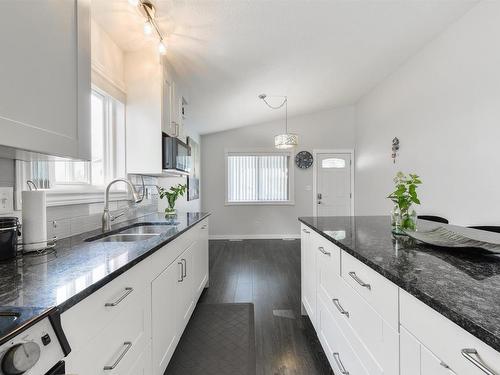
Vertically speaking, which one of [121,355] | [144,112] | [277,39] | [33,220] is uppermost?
[277,39]

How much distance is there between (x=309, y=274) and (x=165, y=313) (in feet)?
3.61

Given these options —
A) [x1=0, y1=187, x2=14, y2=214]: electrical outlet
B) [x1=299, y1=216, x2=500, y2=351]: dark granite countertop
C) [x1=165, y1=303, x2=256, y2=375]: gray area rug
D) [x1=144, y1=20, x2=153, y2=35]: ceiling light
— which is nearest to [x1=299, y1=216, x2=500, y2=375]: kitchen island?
[x1=299, y1=216, x2=500, y2=351]: dark granite countertop

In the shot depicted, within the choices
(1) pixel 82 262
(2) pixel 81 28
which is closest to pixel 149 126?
(2) pixel 81 28

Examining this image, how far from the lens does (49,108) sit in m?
0.96

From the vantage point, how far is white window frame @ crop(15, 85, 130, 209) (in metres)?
1.24

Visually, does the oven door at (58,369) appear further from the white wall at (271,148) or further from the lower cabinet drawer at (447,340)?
the white wall at (271,148)

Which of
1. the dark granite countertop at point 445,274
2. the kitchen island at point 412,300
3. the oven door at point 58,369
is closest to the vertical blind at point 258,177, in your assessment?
the kitchen island at point 412,300

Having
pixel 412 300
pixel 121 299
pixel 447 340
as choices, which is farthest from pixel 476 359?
pixel 121 299

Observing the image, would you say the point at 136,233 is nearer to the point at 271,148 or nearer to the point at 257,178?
the point at 257,178

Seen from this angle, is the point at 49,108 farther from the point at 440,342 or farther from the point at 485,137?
the point at 485,137

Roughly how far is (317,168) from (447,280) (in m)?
5.07

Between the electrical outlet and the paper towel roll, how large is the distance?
93 millimetres

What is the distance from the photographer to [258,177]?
581 centimetres

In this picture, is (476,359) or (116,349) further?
(116,349)
